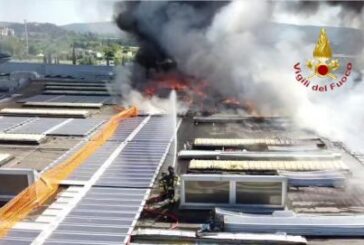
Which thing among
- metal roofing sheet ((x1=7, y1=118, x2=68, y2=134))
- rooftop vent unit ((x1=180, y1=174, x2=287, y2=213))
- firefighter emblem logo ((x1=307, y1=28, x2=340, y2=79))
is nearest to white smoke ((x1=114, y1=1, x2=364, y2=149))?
firefighter emblem logo ((x1=307, y1=28, x2=340, y2=79))

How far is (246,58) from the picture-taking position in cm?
3375

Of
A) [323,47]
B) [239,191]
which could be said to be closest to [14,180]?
[239,191]

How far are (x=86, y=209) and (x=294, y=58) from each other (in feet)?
88.8

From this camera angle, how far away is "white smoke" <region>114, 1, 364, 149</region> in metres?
31.2

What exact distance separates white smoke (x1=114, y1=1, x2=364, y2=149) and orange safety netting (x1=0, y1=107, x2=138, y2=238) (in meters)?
12.9

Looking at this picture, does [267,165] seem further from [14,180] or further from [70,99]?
[70,99]

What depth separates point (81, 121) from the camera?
28875 millimetres

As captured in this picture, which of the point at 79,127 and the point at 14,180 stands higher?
the point at 14,180

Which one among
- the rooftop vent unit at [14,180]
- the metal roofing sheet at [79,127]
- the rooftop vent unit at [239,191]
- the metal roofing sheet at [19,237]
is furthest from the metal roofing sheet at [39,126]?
the rooftop vent unit at [239,191]

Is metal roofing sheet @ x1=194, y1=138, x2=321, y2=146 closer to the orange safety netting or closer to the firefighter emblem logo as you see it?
the orange safety netting

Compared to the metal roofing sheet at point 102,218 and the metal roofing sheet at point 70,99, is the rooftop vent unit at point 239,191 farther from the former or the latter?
the metal roofing sheet at point 70,99

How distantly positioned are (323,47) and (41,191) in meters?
19.1

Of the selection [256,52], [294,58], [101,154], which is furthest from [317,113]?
[101,154]

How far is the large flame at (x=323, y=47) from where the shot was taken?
26.5 metres
